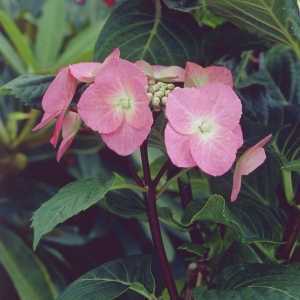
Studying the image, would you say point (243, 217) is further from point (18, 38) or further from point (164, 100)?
point (18, 38)

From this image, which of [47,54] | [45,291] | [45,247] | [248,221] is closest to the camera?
[248,221]

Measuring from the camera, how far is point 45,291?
1230mm

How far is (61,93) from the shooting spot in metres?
0.74

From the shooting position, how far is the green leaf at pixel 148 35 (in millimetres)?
888

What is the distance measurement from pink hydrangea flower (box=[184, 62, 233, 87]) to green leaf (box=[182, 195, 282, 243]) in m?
0.12

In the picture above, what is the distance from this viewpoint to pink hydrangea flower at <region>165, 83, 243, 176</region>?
0.69 metres

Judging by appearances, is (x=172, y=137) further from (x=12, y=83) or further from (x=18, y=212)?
(x=18, y=212)

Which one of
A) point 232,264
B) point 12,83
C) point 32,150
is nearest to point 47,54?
point 32,150

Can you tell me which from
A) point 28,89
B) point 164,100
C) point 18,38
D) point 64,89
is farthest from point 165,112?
point 18,38

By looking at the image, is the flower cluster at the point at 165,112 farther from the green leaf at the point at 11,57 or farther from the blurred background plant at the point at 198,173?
the green leaf at the point at 11,57

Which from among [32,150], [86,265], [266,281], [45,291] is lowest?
[86,265]

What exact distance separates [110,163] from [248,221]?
69 centimetres

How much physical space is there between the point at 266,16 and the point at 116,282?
1.14ft

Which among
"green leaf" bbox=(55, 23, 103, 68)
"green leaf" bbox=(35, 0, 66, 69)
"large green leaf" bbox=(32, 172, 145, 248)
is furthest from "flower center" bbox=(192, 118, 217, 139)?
"green leaf" bbox=(35, 0, 66, 69)
